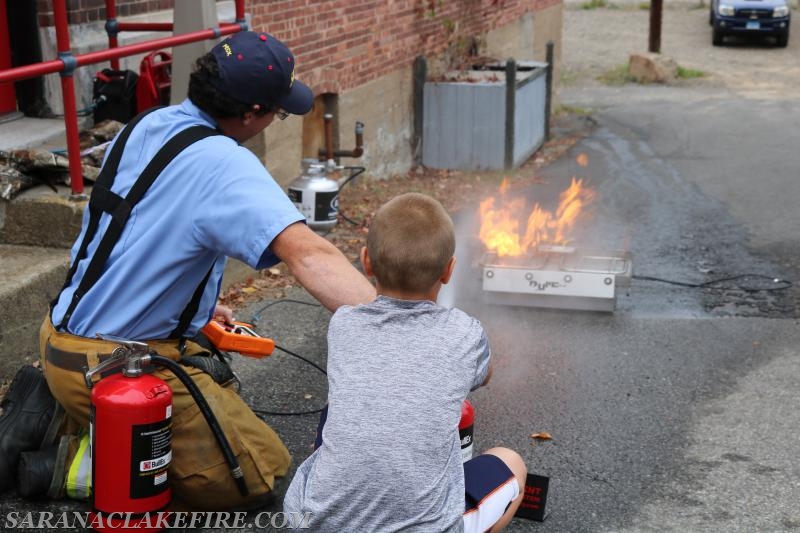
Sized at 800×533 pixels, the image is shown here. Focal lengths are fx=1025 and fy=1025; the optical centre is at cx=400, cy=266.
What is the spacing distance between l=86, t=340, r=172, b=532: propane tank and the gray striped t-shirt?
31.5 inches

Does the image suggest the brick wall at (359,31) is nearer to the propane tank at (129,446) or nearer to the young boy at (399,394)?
the propane tank at (129,446)

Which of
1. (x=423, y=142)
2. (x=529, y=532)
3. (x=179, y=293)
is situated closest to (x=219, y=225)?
(x=179, y=293)

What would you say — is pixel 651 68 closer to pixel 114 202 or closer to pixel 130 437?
pixel 114 202

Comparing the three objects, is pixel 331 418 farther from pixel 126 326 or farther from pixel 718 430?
pixel 718 430

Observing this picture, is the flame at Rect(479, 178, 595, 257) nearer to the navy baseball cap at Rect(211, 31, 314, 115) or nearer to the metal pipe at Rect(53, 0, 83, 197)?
the metal pipe at Rect(53, 0, 83, 197)

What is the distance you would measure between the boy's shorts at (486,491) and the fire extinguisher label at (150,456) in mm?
1075

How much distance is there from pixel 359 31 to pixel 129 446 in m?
7.27

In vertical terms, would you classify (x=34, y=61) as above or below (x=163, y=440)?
above

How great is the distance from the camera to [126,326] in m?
3.70

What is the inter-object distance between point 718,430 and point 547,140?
9.40 metres

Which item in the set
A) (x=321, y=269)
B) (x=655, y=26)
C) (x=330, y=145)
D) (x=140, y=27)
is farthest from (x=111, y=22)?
(x=655, y=26)

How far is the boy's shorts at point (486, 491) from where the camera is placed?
3066 millimetres

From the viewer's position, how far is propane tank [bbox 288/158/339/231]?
24.5ft

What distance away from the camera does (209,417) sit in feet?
12.3
